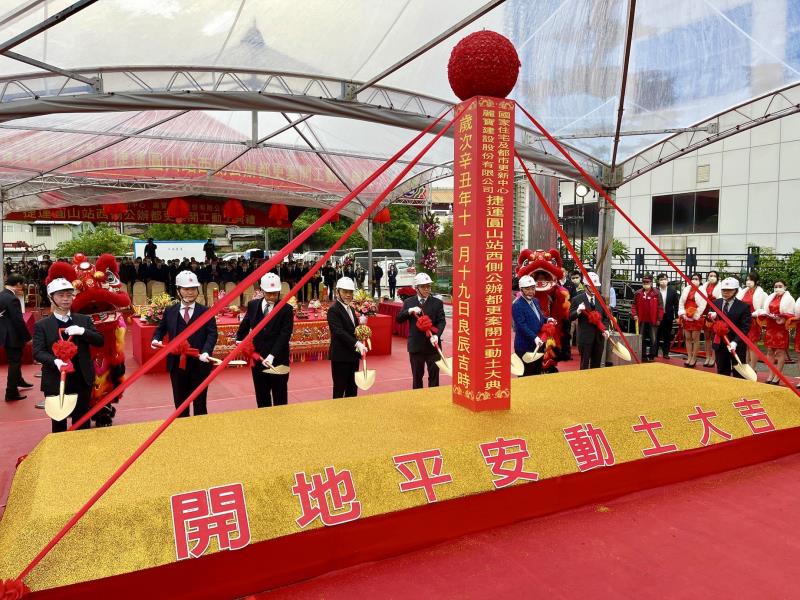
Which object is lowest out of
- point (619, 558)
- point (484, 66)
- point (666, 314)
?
point (619, 558)

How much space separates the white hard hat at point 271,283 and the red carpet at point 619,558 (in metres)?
2.31

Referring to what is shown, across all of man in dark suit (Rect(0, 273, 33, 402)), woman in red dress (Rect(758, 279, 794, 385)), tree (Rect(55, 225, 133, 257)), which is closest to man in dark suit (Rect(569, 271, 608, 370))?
woman in red dress (Rect(758, 279, 794, 385))

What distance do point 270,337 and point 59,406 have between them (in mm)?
1556

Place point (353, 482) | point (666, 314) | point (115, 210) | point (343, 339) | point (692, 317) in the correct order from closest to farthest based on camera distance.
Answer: point (353, 482) → point (343, 339) → point (692, 317) → point (666, 314) → point (115, 210)

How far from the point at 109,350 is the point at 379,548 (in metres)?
2.90

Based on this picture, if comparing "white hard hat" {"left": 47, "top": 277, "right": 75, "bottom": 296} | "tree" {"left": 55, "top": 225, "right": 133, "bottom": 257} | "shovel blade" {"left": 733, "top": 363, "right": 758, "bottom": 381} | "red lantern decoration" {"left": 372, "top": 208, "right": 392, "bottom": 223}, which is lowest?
"shovel blade" {"left": 733, "top": 363, "right": 758, "bottom": 381}

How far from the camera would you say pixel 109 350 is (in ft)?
14.7

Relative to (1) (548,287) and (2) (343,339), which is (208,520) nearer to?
(2) (343,339)

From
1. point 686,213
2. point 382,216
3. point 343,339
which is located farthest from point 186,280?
point 686,213

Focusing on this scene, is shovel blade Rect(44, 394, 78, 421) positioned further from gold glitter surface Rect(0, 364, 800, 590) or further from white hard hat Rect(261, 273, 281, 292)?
white hard hat Rect(261, 273, 281, 292)

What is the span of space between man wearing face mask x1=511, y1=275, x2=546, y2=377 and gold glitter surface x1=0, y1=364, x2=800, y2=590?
93 centimetres

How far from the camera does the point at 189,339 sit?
441cm

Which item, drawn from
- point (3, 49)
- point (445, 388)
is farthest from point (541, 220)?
point (3, 49)

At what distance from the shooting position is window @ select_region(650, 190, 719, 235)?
1603cm
